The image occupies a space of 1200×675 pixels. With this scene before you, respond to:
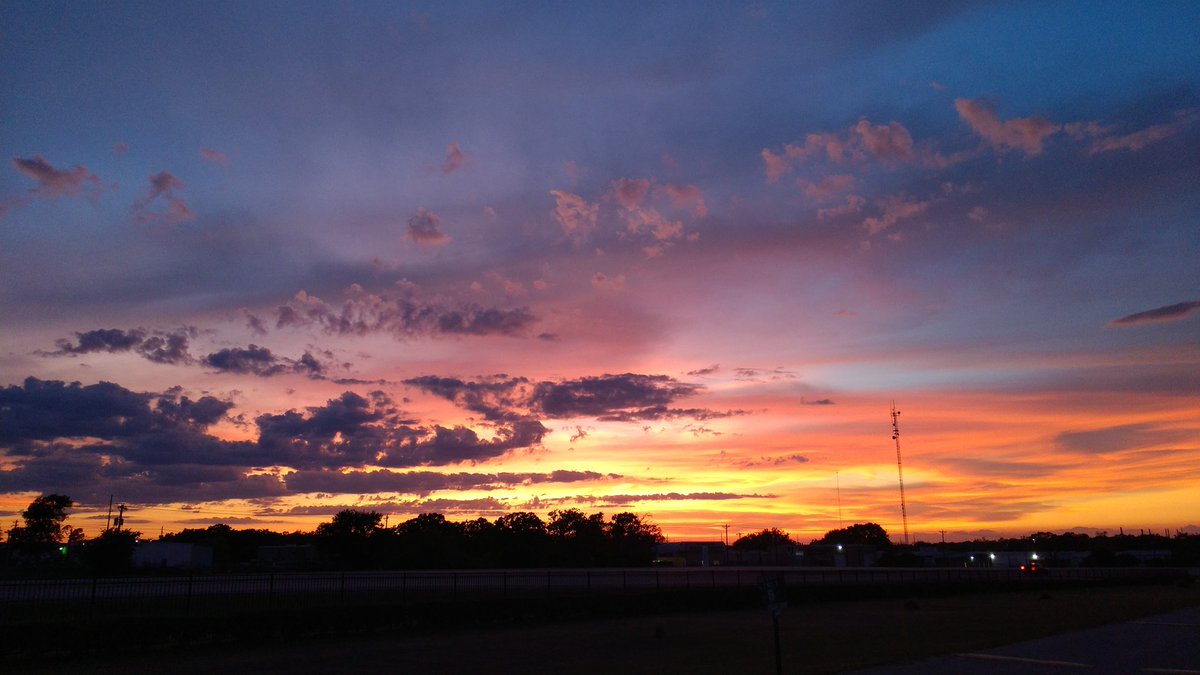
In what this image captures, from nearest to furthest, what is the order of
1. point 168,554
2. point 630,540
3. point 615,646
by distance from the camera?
point 615,646 < point 168,554 < point 630,540

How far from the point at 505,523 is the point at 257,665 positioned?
94.2 metres

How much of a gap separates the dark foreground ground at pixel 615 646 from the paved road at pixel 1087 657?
1.18 metres

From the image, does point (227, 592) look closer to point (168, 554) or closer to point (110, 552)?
point (110, 552)

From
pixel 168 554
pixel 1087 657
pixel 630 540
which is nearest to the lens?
pixel 1087 657

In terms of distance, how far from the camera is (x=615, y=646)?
26484 mm

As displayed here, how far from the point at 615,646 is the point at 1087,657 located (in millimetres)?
13560

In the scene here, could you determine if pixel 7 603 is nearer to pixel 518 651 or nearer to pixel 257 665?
pixel 257 665

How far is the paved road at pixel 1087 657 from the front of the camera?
18703 millimetres

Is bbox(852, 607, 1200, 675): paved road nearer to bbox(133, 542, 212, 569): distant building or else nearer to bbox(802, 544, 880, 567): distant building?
bbox(133, 542, 212, 569): distant building

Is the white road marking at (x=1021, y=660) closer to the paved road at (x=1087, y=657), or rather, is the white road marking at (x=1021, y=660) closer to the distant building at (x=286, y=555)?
the paved road at (x=1087, y=657)

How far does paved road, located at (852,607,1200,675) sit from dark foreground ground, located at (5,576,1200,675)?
3.87ft

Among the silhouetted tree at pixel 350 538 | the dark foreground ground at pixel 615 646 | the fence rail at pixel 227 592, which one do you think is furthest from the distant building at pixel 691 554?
the dark foreground ground at pixel 615 646

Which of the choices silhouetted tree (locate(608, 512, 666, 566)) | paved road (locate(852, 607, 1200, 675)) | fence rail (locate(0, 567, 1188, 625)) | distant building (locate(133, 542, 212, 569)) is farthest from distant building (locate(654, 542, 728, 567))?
paved road (locate(852, 607, 1200, 675))

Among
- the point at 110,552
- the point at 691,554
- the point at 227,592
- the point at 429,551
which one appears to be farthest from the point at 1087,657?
the point at 691,554
